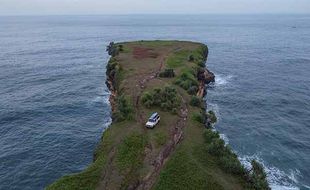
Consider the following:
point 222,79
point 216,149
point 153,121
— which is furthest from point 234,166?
point 222,79

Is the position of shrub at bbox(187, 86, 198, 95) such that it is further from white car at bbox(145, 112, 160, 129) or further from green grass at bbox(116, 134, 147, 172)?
green grass at bbox(116, 134, 147, 172)

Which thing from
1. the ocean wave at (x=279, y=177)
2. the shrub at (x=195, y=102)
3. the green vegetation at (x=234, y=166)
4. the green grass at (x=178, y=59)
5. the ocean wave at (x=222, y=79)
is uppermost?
the green grass at (x=178, y=59)

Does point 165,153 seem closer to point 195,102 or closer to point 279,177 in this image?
point 279,177

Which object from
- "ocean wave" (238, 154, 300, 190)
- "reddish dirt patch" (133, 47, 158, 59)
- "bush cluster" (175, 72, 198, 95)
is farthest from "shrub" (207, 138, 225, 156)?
"reddish dirt patch" (133, 47, 158, 59)

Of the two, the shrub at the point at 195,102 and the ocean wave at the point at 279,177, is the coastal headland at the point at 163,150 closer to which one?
the shrub at the point at 195,102

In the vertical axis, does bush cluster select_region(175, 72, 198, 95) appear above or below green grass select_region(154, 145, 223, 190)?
above

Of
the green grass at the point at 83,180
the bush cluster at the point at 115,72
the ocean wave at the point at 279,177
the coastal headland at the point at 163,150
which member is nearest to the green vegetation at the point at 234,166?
the coastal headland at the point at 163,150

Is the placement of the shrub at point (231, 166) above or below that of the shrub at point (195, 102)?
below

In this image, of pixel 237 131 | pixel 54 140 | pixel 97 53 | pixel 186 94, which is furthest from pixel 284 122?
pixel 97 53
